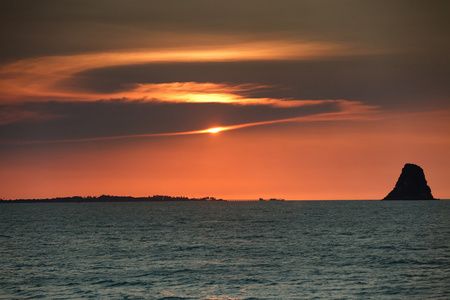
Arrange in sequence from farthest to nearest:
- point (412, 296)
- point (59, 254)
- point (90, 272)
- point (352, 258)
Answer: point (59, 254) → point (352, 258) → point (90, 272) → point (412, 296)

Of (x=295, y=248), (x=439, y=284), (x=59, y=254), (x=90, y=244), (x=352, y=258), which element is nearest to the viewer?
(x=439, y=284)

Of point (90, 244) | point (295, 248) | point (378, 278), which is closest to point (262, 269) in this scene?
point (378, 278)

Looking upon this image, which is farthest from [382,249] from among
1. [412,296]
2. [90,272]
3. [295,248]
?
[90,272]

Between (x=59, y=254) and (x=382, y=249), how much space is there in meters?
46.4

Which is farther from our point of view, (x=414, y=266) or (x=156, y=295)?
(x=414, y=266)

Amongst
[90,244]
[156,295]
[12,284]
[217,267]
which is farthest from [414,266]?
[90,244]

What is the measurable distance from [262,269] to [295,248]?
76.7 ft

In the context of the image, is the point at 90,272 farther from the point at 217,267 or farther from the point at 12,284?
the point at 217,267

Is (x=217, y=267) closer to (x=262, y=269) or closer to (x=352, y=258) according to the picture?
(x=262, y=269)

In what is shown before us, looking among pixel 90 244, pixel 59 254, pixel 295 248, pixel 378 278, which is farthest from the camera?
pixel 90 244

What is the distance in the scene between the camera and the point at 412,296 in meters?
49.4

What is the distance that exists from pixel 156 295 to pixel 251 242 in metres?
49.6

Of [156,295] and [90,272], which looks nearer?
[156,295]

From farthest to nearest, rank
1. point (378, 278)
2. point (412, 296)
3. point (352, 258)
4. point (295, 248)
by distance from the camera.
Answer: point (295, 248) → point (352, 258) → point (378, 278) → point (412, 296)
